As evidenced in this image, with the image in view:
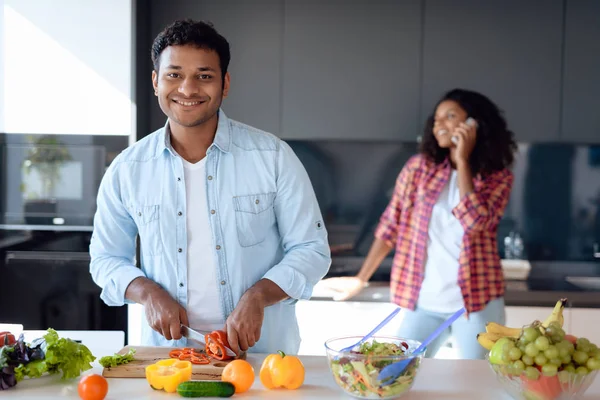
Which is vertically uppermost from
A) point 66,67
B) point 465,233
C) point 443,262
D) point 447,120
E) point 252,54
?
point 252,54

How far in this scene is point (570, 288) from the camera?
322cm

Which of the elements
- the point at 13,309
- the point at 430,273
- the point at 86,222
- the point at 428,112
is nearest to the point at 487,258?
the point at 430,273

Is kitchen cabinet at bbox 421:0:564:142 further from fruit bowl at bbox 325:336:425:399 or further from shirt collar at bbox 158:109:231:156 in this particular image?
fruit bowl at bbox 325:336:425:399

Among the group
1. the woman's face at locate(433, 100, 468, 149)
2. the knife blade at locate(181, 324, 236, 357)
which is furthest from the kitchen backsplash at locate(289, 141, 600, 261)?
the knife blade at locate(181, 324, 236, 357)

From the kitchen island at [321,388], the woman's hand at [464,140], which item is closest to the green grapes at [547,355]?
the kitchen island at [321,388]

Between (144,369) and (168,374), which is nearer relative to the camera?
(168,374)

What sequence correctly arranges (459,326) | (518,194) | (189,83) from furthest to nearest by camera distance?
(518,194), (459,326), (189,83)

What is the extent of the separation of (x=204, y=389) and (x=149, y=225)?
66 cm

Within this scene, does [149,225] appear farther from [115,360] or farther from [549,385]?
[549,385]

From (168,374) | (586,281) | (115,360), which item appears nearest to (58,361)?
(115,360)

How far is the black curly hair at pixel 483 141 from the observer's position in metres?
2.84

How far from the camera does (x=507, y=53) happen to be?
3.38 m

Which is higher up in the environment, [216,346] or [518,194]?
[518,194]

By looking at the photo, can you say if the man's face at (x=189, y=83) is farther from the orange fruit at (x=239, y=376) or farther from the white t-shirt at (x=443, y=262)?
the white t-shirt at (x=443, y=262)
